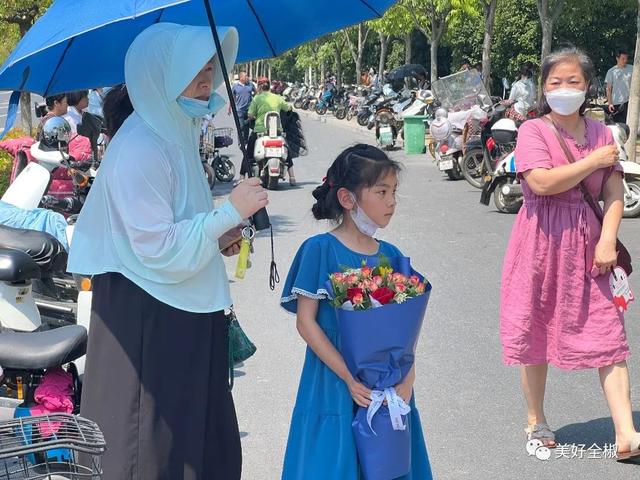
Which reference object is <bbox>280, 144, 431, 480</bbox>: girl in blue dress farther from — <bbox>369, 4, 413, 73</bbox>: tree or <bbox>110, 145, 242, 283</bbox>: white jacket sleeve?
<bbox>369, 4, 413, 73</bbox>: tree

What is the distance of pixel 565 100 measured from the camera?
4449mm

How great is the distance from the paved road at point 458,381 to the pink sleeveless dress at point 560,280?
0.56 meters

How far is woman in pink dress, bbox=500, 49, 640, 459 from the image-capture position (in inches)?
176

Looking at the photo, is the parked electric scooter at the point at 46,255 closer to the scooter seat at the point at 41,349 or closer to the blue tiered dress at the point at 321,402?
the scooter seat at the point at 41,349

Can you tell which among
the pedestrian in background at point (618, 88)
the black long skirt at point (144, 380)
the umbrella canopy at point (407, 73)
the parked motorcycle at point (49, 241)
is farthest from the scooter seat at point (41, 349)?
the umbrella canopy at point (407, 73)

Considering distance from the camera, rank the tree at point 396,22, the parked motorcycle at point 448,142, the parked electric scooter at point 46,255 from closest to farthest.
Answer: the parked electric scooter at point 46,255, the parked motorcycle at point 448,142, the tree at point 396,22

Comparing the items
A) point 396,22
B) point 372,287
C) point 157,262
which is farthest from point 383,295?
point 396,22

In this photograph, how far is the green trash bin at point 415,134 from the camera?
19.9m

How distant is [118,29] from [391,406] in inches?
73.1

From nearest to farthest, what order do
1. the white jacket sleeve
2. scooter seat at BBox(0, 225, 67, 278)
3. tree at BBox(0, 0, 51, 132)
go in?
the white jacket sleeve, scooter seat at BBox(0, 225, 67, 278), tree at BBox(0, 0, 51, 132)

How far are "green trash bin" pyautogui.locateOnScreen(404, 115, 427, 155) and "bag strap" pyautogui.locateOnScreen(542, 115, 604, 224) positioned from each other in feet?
50.1

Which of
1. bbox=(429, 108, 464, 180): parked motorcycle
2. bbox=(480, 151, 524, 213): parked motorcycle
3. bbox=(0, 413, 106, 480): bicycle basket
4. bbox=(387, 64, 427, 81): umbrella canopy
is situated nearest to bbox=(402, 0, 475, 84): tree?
bbox=(387, 64, 427, 81): umbrella canopy

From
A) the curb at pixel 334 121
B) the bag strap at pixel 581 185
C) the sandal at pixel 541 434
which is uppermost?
the bag strap at pixel 581 185

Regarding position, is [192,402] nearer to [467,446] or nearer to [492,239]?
[467,446]
